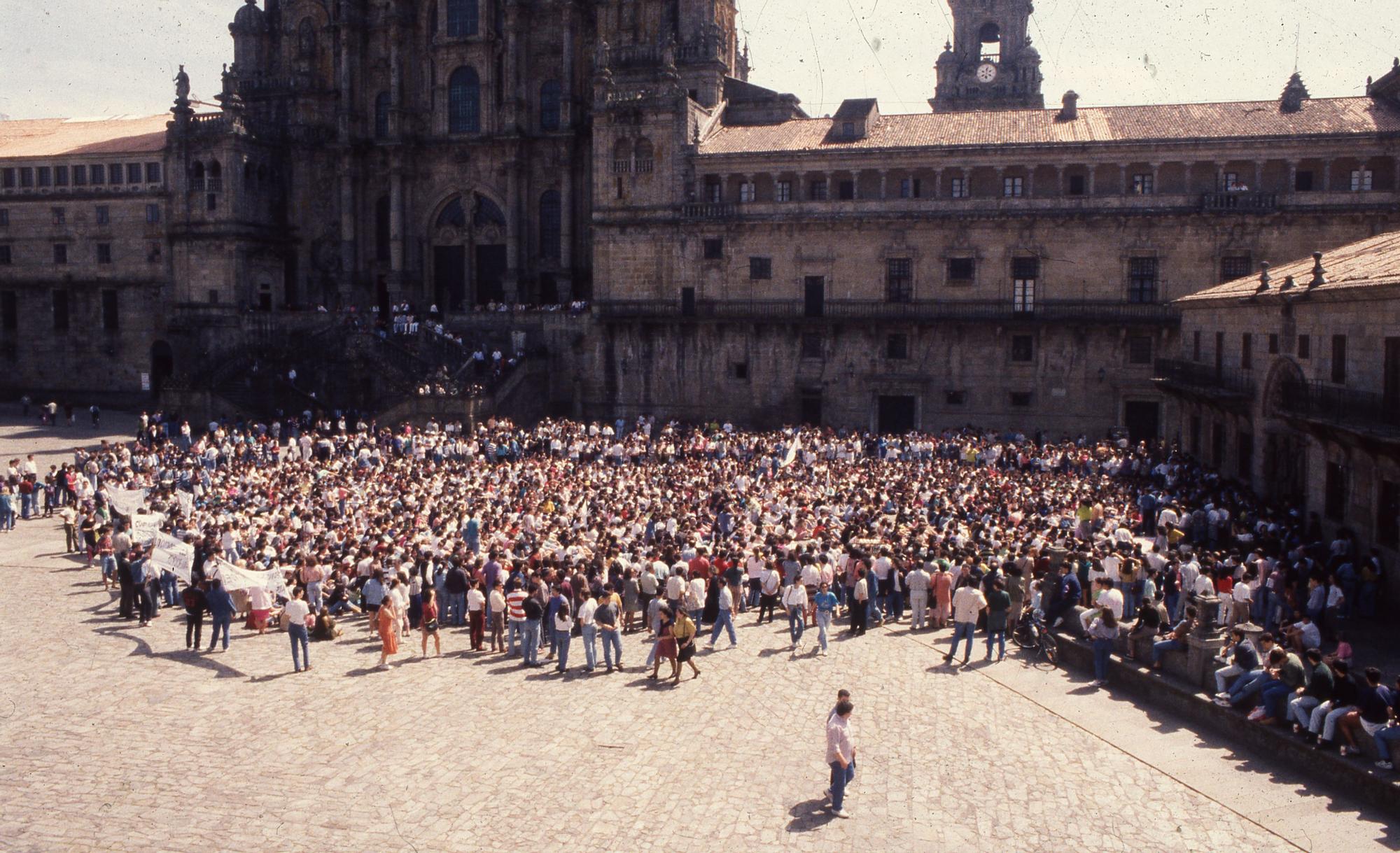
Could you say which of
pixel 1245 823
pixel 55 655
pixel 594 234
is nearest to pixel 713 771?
pixel 1245 823

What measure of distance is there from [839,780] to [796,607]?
689 centimetres

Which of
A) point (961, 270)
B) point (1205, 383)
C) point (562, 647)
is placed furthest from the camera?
point (961, 270)

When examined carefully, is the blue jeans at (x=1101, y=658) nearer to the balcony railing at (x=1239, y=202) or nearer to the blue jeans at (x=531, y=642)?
the blue jeans at (x=531, y=642)

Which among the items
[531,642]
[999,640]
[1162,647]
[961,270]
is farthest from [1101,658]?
[961,270]

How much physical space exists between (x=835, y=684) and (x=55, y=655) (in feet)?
45.4

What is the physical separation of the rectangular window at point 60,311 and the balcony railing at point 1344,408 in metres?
60.6

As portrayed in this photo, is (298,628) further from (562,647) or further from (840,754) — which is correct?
(840,754)

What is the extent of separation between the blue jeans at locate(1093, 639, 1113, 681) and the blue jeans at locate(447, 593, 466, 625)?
11.5m

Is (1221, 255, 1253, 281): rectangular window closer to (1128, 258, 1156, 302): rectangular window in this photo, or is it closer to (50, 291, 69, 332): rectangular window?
(1128, 258, 1156, 302): rectangular window

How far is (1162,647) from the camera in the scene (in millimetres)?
18531

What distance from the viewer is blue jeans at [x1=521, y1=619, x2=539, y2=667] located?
66.6 feet

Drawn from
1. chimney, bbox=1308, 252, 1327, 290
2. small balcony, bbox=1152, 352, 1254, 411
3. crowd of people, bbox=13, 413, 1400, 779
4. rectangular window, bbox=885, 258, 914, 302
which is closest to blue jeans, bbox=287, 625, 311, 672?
crowd of people, bbox=13, 413, 1400, 779

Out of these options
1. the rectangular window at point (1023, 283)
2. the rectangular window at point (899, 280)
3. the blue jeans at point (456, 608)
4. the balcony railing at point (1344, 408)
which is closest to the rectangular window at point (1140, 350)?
the rectangular window at point (1023, 283)

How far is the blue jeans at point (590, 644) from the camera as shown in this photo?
65.3 ft
